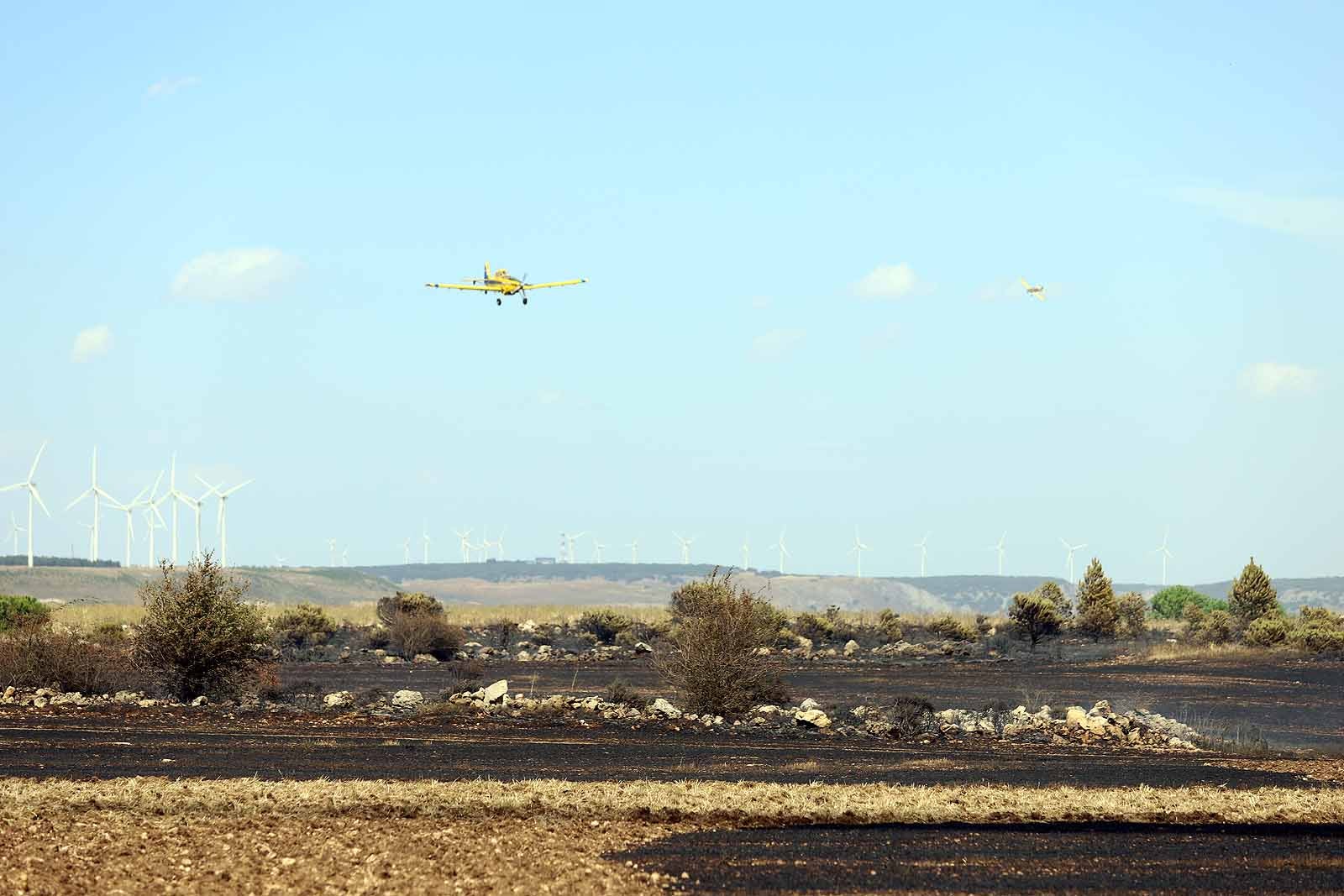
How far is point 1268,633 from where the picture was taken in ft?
218

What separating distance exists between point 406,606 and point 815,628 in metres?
20.5

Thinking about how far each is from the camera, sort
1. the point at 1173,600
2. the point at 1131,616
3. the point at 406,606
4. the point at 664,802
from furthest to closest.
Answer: the point at 1173,600 → the point at 1131,616 → the point at 406,606 → the point at 664,802

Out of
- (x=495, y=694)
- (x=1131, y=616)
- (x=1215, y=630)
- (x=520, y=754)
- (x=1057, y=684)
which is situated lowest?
(x=1057, y=684)

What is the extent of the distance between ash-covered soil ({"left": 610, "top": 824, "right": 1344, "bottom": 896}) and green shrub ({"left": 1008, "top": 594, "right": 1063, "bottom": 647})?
189 ft

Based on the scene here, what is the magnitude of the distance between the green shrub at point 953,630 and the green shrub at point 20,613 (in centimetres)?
4283

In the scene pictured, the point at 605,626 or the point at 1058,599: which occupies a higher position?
the point at 1058,599

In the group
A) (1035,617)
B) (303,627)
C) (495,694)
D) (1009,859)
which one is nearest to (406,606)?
(303,627)

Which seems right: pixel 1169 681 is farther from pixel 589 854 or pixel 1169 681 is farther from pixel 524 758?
pixel 589 854

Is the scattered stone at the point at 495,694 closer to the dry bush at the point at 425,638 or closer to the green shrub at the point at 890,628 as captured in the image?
the dry bush at the point at 425,638

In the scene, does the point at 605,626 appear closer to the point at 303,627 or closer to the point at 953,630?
the point at 303,627

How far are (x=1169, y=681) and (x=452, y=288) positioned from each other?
85.5 ft

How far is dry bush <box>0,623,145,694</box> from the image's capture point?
38750mm

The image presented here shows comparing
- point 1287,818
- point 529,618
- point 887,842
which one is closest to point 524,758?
point 887,842

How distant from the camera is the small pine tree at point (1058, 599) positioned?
3160 inches
